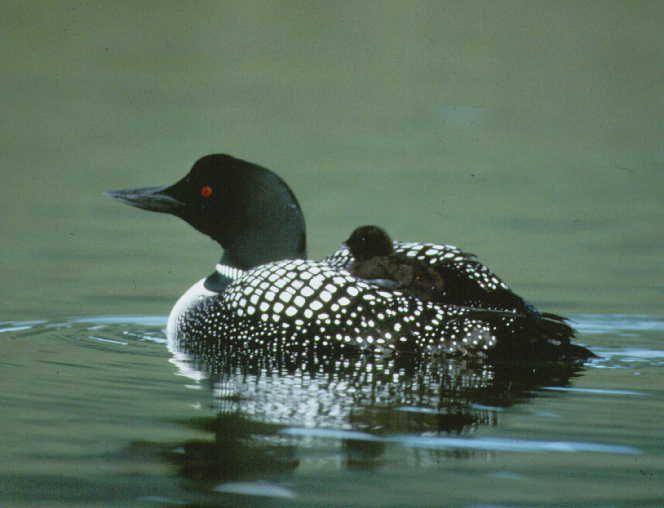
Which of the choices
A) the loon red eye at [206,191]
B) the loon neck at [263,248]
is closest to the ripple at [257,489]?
the loon neck at [263,248]

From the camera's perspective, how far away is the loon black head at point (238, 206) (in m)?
6.62

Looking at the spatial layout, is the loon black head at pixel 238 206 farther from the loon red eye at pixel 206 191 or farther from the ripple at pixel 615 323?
the ripple at pixel 615 323

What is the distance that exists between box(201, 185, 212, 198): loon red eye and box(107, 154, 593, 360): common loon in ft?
0.70

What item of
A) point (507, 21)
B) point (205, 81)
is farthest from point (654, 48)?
point (205, 81)

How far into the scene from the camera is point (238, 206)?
6.70m

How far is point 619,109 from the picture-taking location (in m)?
16.1

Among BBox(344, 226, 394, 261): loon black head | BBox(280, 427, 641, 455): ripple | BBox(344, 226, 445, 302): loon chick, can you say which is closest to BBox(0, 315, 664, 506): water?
BBox(280, 427, 641, 455): ripple

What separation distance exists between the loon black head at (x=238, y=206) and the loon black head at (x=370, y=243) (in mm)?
368

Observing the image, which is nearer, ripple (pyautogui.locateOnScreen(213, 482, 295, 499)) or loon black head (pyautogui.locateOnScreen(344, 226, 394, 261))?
ripple (pyautogui.locateOnScreen(213, 482, 295, 499))

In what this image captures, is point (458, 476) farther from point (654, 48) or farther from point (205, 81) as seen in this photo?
point (654, 48)

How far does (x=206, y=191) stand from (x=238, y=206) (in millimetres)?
175

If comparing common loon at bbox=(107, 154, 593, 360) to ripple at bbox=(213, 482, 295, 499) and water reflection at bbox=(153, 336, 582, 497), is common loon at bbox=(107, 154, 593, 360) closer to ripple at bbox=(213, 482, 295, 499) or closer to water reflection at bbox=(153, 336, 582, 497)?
water reflection at bbox=(153, 336, 582, 497)

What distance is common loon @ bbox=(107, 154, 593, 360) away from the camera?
5953 millimetres

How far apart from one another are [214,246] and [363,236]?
133 inches
